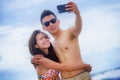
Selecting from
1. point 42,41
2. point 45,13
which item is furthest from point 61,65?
point 45,13

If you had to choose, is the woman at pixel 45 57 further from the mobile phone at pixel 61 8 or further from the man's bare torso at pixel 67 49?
the mobile phone at pixel 61 8

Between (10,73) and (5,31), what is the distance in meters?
0.28

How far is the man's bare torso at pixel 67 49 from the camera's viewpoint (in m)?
2.22

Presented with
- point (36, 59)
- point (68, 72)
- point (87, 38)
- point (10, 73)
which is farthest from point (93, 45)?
point (10, 73)

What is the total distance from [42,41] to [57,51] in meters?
0.12

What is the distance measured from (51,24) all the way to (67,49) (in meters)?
0.19

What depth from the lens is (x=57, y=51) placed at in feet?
7.36

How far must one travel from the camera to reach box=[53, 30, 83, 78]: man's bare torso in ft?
7.29

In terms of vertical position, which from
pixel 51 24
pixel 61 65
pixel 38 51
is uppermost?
pixel 51 24

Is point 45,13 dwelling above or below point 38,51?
above

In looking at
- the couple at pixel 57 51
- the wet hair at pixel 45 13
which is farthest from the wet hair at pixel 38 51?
the wet hair at pixel 45 13

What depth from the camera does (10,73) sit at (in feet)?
7.52

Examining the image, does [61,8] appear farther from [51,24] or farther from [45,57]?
[45,57]

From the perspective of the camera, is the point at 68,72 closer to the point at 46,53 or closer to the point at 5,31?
the point at 46,53
